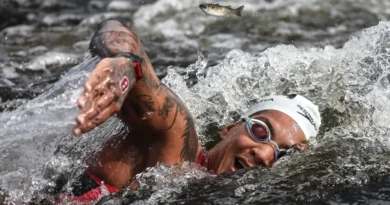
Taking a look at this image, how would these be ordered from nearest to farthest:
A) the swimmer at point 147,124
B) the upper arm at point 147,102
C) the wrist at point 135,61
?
the swimmer at point 147,124 → the wrist at point 135,61 → the upper arm at point 147,102

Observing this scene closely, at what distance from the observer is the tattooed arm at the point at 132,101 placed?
10.9 feet

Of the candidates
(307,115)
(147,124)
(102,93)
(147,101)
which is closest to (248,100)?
(307,115)

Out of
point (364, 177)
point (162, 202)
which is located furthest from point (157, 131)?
point (364, 177)

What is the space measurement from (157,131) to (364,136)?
1849mm

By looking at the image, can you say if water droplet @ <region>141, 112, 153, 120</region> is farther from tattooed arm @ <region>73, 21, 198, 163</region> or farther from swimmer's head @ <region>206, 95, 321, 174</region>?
swimmer's head @ <region>206, 95, 321, 174</region>

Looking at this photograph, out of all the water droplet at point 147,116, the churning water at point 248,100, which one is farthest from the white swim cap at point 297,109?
the water droplet at point 147,116

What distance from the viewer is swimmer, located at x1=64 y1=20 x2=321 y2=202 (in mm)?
3441

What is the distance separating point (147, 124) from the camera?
429 cm

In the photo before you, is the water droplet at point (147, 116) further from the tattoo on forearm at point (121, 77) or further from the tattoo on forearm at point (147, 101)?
the tattoo on forearm at point (121, 77)

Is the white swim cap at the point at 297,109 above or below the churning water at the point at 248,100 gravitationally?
Answer: above

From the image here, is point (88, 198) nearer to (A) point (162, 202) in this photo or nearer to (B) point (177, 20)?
(A) point (162, 202)

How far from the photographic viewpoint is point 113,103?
3426mm

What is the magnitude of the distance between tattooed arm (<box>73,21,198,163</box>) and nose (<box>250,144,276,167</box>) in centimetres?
42

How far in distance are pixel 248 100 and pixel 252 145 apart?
177 cm
